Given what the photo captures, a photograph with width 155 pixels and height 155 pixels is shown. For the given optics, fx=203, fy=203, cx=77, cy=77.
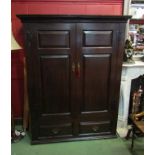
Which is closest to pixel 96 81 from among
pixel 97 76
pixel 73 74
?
pixel 97 76

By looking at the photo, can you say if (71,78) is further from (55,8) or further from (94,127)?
(55,8)

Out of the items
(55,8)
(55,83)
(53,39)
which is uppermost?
(55,8)

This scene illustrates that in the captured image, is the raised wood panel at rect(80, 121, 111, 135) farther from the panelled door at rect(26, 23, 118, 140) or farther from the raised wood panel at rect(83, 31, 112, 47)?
the raised wood panel at rect(83, 31, 112, 47)

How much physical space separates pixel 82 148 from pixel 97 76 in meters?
0.85

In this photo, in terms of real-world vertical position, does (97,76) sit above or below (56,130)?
above

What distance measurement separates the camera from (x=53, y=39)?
2.06m

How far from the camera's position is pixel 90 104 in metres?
2.35

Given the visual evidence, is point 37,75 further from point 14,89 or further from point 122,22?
point 122,22

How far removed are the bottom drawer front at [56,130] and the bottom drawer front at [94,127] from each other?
157mm

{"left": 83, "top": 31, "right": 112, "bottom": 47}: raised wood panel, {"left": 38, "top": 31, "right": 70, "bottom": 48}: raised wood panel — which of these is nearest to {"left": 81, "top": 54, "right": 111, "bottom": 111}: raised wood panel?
{"left": 83, "top": 31, "right": 112, "bottom": 47}: raised wood panel

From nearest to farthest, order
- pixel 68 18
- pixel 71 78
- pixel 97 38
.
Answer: pixel 68 18
pixel 97 38
pixel 71 78

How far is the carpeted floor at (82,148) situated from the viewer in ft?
7.41

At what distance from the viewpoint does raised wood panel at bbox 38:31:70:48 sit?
2.04 metres

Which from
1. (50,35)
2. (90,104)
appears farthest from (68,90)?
(50,35)
